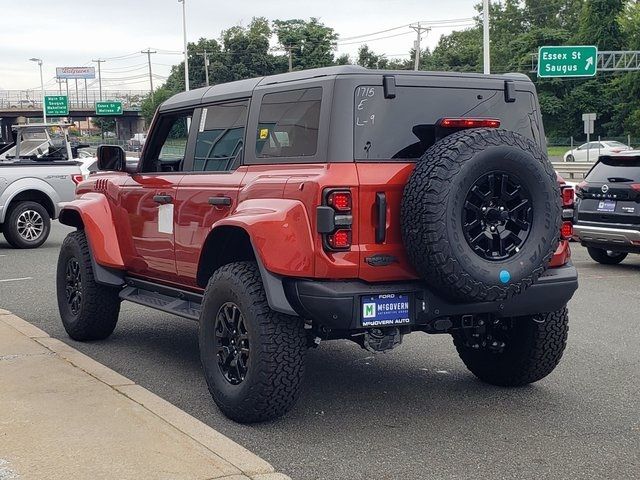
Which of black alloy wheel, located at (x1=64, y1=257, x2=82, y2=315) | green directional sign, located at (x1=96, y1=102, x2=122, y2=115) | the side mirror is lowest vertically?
black alloy wheel, located at (x1=64, y1=257, x2=82, y2=315)

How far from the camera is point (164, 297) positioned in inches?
265

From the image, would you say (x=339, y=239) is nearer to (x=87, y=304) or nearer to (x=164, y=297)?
(x=164, y=297)

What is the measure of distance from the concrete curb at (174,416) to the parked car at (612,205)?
25.1ft

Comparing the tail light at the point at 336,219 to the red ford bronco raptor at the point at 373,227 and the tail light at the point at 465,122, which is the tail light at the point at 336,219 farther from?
the tail light at the point at 465,122

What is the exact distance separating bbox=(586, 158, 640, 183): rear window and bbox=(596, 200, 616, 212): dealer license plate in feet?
0.93

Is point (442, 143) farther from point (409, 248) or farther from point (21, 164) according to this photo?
point (21, 164)

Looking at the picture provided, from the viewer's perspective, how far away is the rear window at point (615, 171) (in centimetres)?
1205

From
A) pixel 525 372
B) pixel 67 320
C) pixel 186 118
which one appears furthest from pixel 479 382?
pixel 67 320

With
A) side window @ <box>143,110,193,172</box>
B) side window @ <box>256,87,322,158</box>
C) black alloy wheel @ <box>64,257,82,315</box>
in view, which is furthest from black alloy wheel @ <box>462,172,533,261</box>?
black alloy wheel @ <box>64,257,82,315</box>

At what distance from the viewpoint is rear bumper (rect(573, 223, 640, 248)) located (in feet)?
38.7

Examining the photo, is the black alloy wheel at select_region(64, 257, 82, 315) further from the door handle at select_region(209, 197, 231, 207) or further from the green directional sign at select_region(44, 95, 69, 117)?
the green directional sign at select_region(44, 95, 69, 117)

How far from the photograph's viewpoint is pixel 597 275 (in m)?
12.0

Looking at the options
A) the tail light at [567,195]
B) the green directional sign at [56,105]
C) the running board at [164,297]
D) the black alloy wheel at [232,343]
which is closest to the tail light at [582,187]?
the tail light at [567,195]

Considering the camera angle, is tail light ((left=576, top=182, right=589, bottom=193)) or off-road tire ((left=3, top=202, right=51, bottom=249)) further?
off-road tire ((left=3, top=202, right=51, bottom=249))
